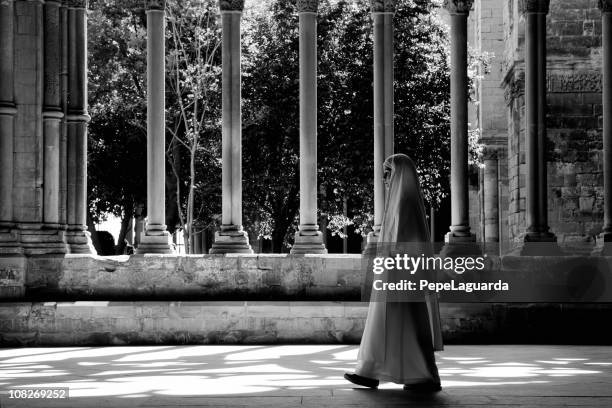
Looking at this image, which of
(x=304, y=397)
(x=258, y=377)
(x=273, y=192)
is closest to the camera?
(x=304, y=397)

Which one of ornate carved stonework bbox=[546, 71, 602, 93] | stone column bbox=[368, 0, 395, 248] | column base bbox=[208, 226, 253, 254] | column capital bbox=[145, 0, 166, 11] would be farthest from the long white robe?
ornate carved stonework bbox=[546, 71, 602, 93]

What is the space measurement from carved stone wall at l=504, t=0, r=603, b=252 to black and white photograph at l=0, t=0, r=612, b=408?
54 millimetres

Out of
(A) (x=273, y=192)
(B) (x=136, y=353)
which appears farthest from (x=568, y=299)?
(A) (x=273, y=192)

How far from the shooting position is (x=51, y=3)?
1953 cm

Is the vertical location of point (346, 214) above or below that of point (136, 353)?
above

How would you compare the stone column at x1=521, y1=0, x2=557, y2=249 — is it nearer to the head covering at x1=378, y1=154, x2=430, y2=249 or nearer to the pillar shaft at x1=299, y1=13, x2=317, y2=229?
the pillar shaft at x1=299, y1=13, x2=317, y2=229

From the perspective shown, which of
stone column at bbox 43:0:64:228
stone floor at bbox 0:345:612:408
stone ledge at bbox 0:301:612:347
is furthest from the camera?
stone column at bbox 43:0:64:228

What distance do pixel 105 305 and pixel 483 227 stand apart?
919 inches

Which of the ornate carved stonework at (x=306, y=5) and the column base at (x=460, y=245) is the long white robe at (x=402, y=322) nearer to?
the column base at (x=460, y=245)

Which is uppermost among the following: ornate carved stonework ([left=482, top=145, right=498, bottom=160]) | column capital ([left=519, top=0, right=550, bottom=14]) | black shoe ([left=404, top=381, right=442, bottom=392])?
column capital ([left=519, top=0, right=550, bottom=14])

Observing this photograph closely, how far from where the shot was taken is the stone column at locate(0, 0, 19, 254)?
1864 centimetres

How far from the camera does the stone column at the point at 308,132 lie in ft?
65.0

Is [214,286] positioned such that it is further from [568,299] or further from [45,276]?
[568,299]

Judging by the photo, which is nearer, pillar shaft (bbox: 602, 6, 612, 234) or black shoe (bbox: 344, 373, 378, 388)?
black shoe (bbox: 344, 373, 378, 388)
